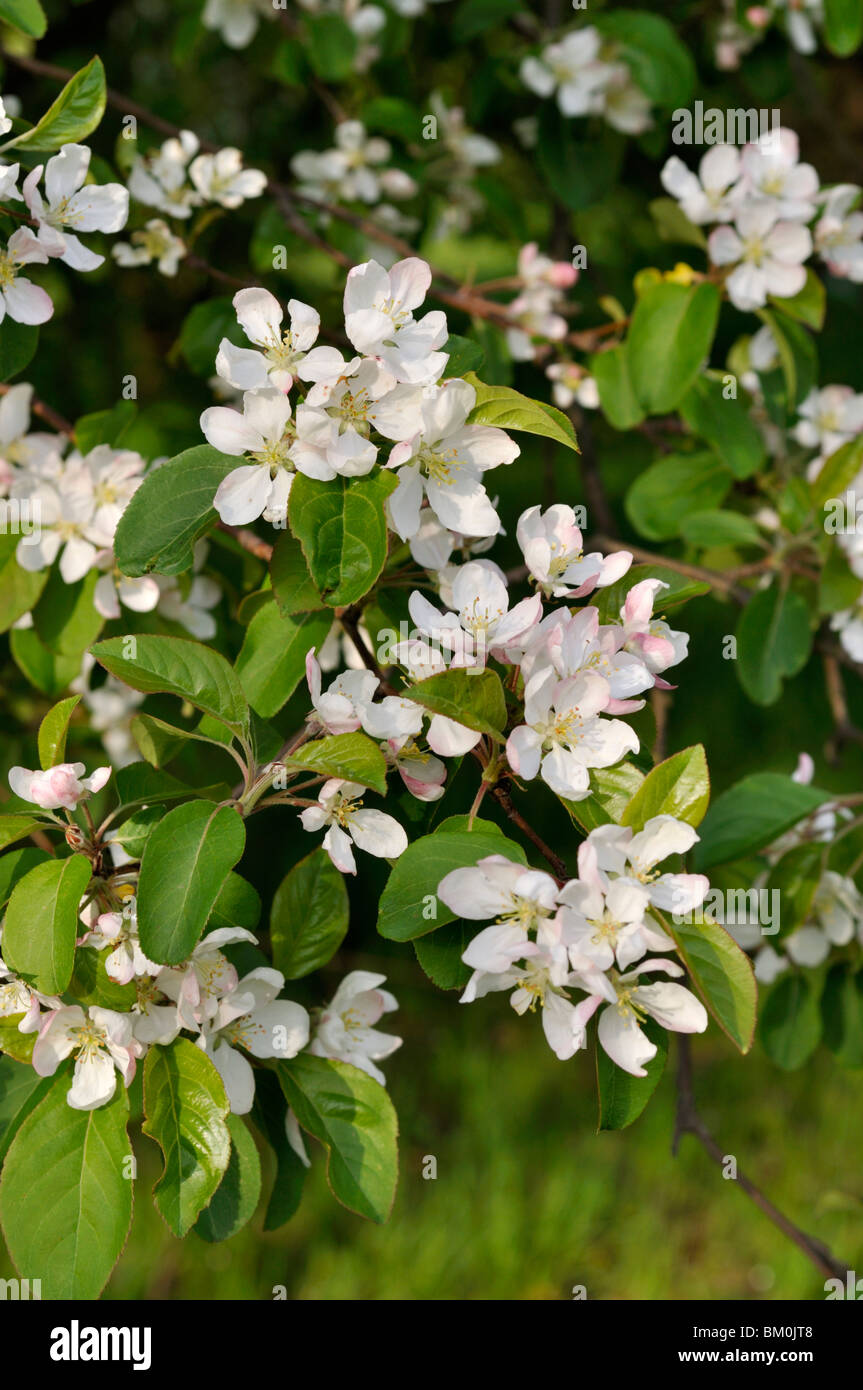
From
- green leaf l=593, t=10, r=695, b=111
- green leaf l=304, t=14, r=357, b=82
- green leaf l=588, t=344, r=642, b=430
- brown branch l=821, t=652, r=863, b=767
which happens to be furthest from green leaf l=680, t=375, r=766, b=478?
green leaf l=304, t=14, r=357, b=82

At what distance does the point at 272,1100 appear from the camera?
1.20 metres

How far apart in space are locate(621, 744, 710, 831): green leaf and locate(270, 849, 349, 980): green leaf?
1.08 feet

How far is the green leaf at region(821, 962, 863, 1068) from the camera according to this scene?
175 cm

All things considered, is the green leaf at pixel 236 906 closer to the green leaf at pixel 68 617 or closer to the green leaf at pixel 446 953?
the green leaf at pixel 446 953

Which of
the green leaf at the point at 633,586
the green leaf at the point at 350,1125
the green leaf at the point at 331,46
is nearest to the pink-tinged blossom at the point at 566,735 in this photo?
the green leaf at the point at 633,586

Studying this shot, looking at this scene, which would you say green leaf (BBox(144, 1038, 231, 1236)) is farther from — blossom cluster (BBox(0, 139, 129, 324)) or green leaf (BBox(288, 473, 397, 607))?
blossom cluster (BBox(0, 139, 129, 324))

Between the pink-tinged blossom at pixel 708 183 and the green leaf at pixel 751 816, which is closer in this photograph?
the green leaf at pixel 751 816

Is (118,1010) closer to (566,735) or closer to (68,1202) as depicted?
(68,1202)

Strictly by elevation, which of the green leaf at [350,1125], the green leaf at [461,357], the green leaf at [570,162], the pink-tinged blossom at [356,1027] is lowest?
the green leaf at [350,1125]

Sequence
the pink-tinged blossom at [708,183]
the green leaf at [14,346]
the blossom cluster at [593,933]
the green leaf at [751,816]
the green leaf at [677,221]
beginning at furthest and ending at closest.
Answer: the green leaf at [677,221], the pink-tinged blossom at [708,183], the green leaf at [751,816], the green leaf at [14,346], the blossom cluster at [593,933]

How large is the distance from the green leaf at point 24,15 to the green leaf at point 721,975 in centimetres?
117

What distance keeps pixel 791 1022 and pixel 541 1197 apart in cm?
126

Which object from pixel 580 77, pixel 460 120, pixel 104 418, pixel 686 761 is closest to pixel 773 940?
pixel 686 761

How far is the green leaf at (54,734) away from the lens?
3.51 feet
